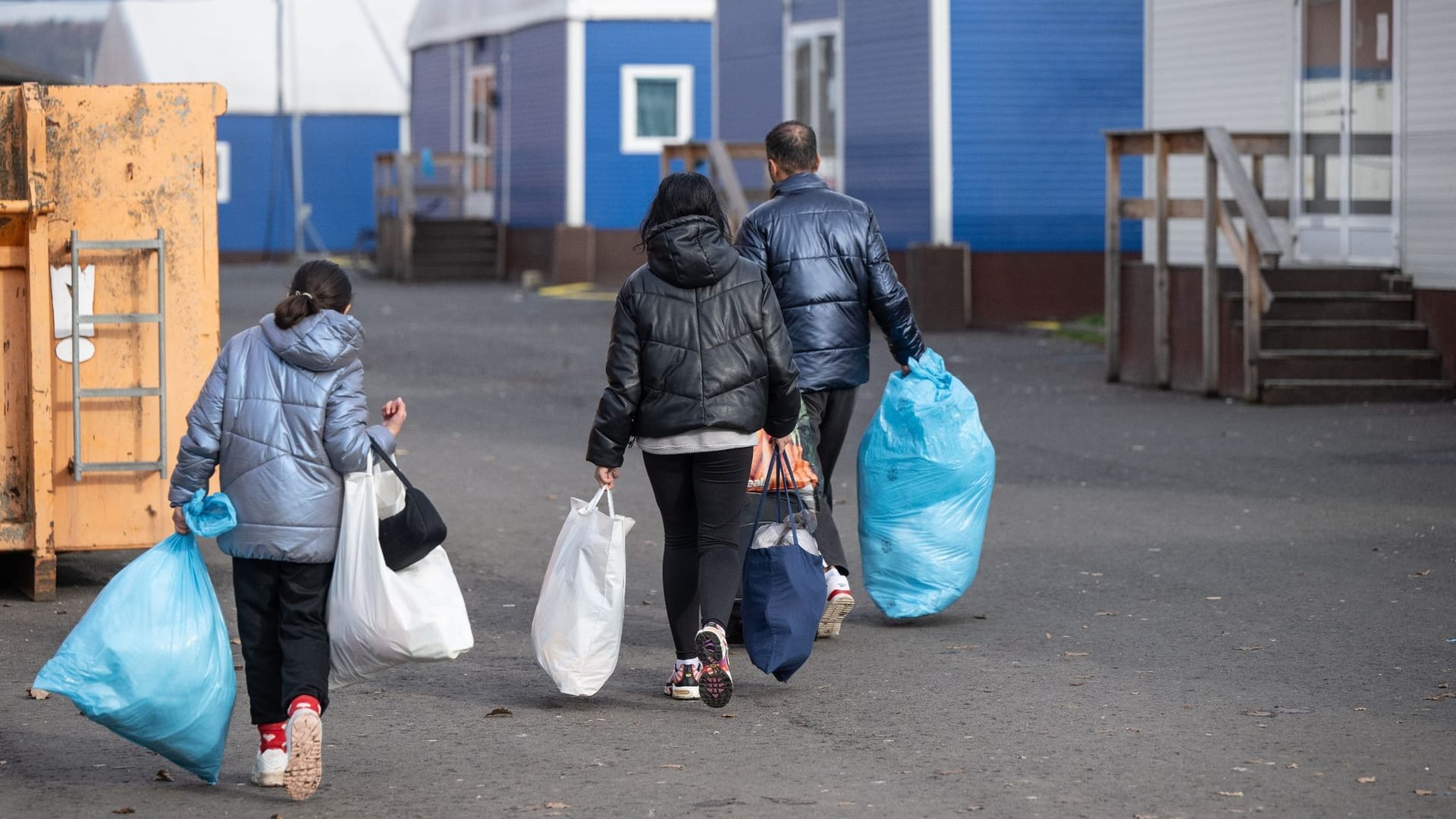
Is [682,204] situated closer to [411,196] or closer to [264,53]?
[411,196]

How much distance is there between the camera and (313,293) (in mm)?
5402

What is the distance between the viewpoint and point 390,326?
24.5m

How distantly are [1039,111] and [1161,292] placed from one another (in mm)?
7304

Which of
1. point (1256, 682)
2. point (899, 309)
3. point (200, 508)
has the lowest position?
point (1256, 682)

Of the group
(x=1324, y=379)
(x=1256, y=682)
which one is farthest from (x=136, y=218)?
(x=1324, y=379)

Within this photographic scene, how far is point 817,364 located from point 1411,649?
7.31 ft

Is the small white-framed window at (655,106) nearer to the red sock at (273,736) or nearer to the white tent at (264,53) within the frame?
the white tent at (264,53)

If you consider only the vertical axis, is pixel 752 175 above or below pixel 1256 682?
above

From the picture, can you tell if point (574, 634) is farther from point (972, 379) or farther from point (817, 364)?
point (972, 379)

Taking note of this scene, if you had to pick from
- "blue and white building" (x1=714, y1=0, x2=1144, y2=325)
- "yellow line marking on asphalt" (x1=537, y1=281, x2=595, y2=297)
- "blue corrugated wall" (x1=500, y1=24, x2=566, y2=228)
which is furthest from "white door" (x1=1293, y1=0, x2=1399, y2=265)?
"blue corrugated wall" (x1=500, y1=24, x2=566, y2=228)

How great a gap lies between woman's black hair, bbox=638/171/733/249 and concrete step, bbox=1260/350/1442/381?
927cm

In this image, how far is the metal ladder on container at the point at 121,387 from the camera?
26.2ft

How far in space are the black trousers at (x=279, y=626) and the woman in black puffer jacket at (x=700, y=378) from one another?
1148 millimetres

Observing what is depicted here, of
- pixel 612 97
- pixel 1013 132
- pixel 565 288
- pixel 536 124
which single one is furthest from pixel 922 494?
pixel 536 124
